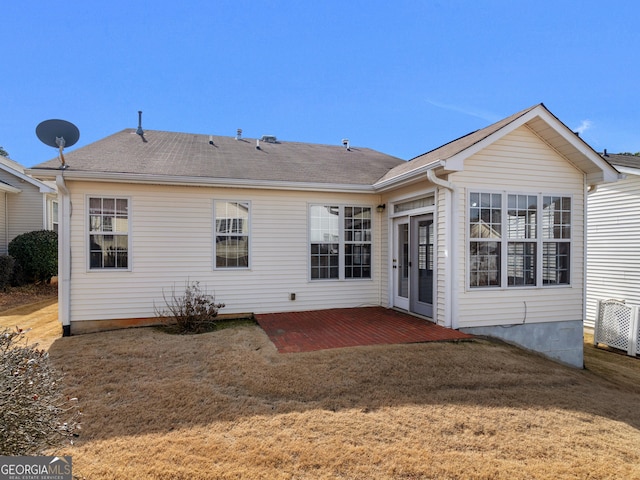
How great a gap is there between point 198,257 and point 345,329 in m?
3.58

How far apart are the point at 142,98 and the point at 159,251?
633 centimetres

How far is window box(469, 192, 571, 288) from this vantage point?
21.8ft

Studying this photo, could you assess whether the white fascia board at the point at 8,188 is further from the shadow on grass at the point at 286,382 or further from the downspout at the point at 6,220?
the shadow on grass at the point at 286,382

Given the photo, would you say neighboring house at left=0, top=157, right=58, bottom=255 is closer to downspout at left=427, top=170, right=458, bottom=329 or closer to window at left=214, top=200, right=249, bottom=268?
window at left=214, top=200, right=249, bottom=268

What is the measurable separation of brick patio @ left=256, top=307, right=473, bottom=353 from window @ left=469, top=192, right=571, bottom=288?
4.68 ft

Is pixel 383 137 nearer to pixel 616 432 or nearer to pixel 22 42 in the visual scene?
pixel 22 42

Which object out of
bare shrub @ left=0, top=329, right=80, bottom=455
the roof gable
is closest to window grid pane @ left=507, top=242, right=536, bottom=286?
the roof gable

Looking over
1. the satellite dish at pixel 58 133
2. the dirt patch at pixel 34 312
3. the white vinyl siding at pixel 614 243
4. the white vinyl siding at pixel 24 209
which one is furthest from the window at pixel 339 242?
the white vinyl siding at pixel 24 209

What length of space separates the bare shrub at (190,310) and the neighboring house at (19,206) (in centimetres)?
Result: 1078

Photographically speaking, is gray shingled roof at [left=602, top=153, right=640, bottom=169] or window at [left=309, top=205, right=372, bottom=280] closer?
window at [left=309, top=205, right=372, bottom=280]

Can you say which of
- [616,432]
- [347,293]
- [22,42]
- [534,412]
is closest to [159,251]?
[347,293]

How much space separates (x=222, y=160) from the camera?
8.60m

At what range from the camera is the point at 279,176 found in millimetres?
7949

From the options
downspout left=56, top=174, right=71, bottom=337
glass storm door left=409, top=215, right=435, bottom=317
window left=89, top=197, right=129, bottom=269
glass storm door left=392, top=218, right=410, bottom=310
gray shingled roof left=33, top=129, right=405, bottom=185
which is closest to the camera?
downspout left=56, top=174, right=71, bottom=337
